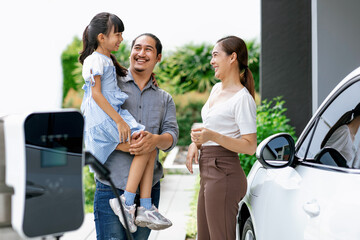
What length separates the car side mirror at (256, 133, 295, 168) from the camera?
243 centimetres

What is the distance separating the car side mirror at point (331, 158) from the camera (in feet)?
6.47

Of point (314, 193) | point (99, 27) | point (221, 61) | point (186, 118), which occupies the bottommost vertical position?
point (186, 118)

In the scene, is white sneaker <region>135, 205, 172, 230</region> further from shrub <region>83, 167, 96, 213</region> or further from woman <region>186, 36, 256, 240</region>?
shrub <region>83, 167, 96, 213</region>

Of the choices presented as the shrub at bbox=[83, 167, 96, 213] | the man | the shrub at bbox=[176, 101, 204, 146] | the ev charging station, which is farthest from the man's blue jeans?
the shrub at bbox=[176, 101, 204, 146]

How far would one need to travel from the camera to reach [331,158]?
6.83ft

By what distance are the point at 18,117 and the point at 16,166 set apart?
3.7 inches

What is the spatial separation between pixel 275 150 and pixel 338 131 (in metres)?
0.45

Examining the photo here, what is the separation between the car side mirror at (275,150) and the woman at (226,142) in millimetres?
292

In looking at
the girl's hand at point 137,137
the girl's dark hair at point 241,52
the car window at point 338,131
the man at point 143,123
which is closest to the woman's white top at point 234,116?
the girl's dark hair at point 241,52

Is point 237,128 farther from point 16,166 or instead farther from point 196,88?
point 196,88

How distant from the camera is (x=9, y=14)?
17.2 m

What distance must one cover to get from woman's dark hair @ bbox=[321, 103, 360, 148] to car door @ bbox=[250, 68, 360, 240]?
0.08ft

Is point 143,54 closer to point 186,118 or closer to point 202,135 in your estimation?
point 202,135

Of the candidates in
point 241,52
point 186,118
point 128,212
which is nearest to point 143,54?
point 241,52
